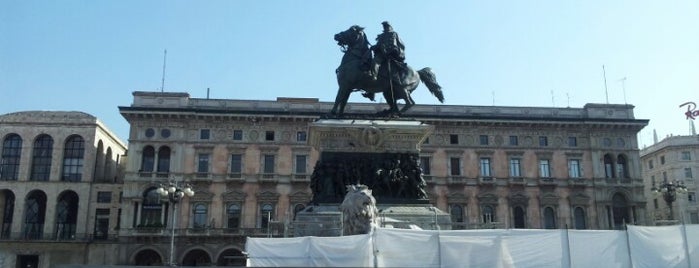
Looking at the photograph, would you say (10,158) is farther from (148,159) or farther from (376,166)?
(376,166)

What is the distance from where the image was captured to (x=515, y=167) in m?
53.3

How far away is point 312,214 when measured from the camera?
46.2 ft

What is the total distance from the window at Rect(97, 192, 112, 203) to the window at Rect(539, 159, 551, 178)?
118 feet

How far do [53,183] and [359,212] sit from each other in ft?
155

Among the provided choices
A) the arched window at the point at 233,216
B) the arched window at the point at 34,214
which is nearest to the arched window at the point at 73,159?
the arched window at the point at 34,214

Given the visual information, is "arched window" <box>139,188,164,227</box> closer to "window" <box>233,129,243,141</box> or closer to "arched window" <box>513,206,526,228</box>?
"window" <box>233,129,243,141</box>

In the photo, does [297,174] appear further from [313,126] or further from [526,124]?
[313,126]

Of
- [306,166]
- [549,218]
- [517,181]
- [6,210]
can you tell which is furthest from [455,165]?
[6,210]

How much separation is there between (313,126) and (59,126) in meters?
45.2

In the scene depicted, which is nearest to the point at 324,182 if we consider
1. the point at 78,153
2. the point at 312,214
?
the point at 312,214

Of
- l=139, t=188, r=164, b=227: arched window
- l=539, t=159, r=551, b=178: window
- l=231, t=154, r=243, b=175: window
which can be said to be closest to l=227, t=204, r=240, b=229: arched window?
l=231, t=154, r=243, b=175: window

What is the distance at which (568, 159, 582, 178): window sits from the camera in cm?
5344

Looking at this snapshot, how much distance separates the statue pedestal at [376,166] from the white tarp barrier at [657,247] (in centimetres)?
394

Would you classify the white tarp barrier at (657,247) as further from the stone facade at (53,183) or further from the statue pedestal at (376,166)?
the stone facade at (53,183)
